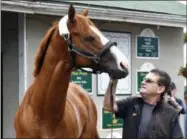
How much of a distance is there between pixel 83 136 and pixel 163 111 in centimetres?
155

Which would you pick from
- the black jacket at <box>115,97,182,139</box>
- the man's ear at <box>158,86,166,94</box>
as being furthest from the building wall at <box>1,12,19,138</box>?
the man's ear at <box>158,86,166,94</box>

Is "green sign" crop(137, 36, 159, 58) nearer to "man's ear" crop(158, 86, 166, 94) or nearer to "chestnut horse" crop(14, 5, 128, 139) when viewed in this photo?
"chestnut horse" crop(14, 5, 128, 139)

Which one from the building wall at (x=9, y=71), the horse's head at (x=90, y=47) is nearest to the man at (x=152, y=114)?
the horse's head at (x=90, y=47)

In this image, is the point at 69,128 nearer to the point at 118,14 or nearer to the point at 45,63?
the point at 45,63

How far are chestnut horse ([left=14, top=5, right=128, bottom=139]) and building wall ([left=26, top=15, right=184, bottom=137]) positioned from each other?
3.81 meters

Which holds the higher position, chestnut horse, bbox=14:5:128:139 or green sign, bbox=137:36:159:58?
green sign, bbox=137:36:159:58

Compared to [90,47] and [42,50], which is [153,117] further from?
[42,50]

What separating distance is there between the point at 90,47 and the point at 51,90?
601 millimetres

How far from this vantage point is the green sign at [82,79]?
948 cm

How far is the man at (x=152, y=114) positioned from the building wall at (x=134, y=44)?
4.43 m

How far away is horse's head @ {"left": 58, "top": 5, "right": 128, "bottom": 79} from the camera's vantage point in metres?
4.40

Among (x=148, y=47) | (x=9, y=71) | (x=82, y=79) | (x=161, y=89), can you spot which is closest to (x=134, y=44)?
(x=148, y=47)

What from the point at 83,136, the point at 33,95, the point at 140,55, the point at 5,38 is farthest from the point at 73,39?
the point at 140,55

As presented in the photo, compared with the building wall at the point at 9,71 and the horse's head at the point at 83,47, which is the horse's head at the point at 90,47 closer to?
the horse's head at the point at 83,47
